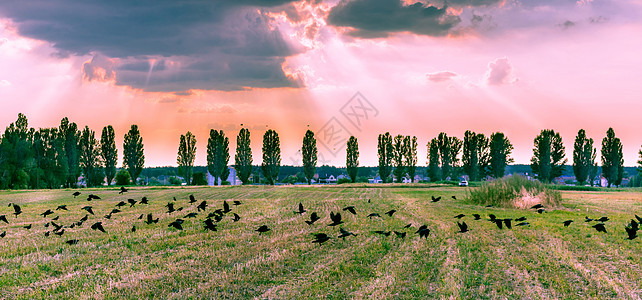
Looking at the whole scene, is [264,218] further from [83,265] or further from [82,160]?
[82,160]

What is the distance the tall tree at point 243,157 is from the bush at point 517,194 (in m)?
63.3

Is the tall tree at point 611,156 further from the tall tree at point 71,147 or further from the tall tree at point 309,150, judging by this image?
the tall tree at point 71,147

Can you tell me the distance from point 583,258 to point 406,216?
31.3ft

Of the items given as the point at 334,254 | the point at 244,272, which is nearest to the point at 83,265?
the point at 244,272

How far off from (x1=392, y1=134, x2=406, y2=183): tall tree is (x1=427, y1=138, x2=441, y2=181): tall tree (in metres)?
6.24

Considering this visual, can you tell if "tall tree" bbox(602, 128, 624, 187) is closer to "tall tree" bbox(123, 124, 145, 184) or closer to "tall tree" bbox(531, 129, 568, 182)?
"tall tree" bbox(531, 129, 568, 182)

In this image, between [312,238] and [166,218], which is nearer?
[312,238]

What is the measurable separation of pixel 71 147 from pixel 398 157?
199 feet

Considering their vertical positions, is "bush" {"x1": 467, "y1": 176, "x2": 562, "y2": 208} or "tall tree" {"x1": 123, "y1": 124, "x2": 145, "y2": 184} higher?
"tall tree" {"x1": 123, "y1": 124, "x2": 145, "y2": 184}

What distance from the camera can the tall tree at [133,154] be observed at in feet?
280

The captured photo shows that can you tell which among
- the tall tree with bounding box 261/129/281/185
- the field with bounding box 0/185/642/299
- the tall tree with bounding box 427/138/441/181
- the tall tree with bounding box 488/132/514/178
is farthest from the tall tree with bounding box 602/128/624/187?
the field with bounding box 0/185/642/299

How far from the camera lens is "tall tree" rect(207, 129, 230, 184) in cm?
8725

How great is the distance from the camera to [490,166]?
297 feet

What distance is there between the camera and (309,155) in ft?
279
